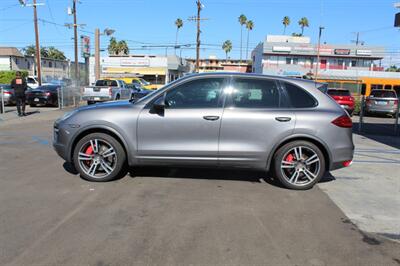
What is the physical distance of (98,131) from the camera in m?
5.87

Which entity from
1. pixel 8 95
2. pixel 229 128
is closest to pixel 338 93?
pixel 229 128

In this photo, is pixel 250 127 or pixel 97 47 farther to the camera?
pixel 97 47

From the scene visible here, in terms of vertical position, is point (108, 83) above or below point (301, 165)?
above

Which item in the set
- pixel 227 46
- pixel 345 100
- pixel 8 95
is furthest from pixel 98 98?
pixel 227 46

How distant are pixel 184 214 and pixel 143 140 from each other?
1.54m

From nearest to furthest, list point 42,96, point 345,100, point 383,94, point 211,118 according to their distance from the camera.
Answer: point 211,118 → point 345,100 → point 383,94 → point 42,96

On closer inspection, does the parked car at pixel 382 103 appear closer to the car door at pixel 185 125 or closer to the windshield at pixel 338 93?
the windshield at pixel 338 93

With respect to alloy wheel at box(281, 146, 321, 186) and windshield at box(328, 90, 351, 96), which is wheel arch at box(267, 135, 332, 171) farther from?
windshield at box(328, 90, 351, 96)

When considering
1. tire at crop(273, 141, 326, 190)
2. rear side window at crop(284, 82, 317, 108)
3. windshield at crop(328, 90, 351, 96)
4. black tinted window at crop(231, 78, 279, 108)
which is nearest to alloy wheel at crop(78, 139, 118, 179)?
black tinted window at crop(231, 78, 279, 108)

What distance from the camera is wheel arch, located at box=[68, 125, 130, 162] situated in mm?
5730

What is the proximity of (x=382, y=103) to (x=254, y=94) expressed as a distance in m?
17.8

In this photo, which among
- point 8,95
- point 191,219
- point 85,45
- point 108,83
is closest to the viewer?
point 191,219

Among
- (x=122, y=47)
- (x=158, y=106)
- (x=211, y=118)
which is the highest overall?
(x=122, y=47)

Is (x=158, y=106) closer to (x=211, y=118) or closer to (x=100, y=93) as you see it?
(x=211, y=118)
